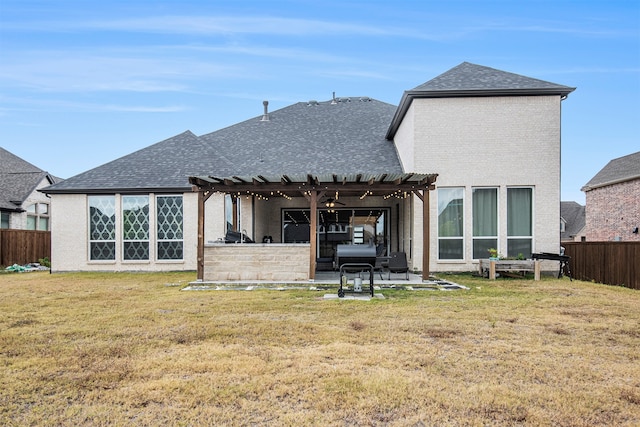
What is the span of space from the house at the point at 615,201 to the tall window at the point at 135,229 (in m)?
22.7

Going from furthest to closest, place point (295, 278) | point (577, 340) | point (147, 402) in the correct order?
point (295, 278) → point (577, 340) → point (147, 402)

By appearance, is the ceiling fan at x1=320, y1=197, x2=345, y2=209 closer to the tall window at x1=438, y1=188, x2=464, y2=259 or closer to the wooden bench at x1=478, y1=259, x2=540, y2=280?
the tall window at x1=438, y1=188, x2=464, y2=259

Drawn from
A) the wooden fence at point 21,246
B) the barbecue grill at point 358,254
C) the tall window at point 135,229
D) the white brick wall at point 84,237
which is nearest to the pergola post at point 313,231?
the barbecue grill at point 358,254

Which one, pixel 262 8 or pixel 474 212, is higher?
pixel 262 8

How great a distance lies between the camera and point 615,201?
2372 cm

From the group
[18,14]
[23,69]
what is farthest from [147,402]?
[23,69]

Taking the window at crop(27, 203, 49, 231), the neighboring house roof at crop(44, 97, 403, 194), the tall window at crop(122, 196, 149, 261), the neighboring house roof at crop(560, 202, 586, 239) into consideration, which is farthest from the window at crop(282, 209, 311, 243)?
the neighboring house roof at crop(560, 202, 586, 239)

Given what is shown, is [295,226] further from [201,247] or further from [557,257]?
[557,257]

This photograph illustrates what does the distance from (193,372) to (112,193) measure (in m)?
13.2

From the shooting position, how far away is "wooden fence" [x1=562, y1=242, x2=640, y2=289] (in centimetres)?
1172

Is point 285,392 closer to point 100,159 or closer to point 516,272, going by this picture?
point 516,272

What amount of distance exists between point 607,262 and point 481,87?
6.58 m

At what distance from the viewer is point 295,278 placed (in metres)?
11.7

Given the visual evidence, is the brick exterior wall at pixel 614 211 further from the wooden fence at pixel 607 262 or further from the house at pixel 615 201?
the wooden fence at pixel 607 262
